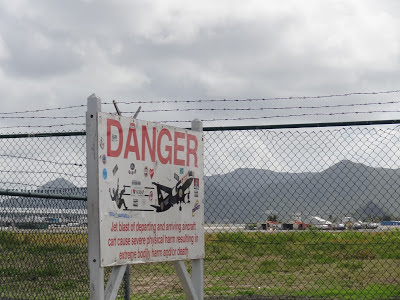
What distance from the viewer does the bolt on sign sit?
17.6 ft

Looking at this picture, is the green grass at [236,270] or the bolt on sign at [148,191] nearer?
the bolt on sign at [148,191]

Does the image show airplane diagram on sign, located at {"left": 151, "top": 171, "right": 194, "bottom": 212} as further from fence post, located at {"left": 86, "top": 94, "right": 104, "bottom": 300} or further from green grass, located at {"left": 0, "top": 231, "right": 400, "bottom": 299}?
green grass, located at {"left": 0, "top": 231, "right": 400, "bottom": 299}

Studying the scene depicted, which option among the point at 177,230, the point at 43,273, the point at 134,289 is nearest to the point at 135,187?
the point at 177,230

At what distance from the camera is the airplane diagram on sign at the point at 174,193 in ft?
19.6

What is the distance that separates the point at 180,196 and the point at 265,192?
1.81 meters

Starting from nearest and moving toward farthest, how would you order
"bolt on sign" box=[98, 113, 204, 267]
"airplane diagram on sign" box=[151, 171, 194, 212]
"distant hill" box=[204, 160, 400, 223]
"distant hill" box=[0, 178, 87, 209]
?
"bolt on sign" box=[98, 113, 204, 267] < "airplane diagram on sign" box=[151, 171, 194, 212] < "distant hill" box=[204, 160, 400, 223] < "distant hill" box=[0, 178, 87, 209]

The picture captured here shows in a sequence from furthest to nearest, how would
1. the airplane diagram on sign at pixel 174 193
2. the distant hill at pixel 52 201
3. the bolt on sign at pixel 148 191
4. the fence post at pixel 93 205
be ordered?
the distant hill at pixel 52 201
the airplane diagram on sign at pixel 174 193
the bolt on sign at pixel 148 191
the fence post at pixel 93 205

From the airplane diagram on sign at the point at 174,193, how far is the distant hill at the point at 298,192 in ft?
3.67

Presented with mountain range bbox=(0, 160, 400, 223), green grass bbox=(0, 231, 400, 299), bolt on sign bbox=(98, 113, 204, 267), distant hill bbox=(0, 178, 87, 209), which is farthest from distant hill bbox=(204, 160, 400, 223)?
distant hill bbox=(0, 178, 87, 209)

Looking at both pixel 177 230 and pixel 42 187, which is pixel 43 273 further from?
pixel 177 230

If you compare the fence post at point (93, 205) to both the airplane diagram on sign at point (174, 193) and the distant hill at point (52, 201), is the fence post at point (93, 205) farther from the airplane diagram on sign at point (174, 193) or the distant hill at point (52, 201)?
the distant hill at point (52, 201)

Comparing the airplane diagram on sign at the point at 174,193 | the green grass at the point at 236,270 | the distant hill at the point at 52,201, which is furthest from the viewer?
the green grass at the point at 236,270

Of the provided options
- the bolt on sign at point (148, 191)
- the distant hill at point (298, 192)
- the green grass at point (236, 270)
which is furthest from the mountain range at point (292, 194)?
the bolt on sign at point (148, 191)

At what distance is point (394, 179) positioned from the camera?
7.59 m
